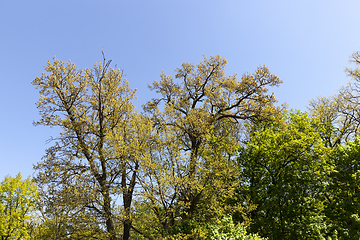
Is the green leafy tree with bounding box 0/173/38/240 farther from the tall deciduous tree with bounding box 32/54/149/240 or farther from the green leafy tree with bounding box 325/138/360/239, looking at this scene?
the green leafy tree with bounding box 325/138/360/239

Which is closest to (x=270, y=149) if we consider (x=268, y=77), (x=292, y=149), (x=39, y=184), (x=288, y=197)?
(x=292, y=149)

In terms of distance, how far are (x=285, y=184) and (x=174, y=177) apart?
25.7ft

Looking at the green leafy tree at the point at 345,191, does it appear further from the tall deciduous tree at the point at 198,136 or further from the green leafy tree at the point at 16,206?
the green leafy tree at the point at 16,206

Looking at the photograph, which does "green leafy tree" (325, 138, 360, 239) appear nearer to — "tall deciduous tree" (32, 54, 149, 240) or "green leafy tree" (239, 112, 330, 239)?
"green leafy tree" (239, 112, 330, 239)

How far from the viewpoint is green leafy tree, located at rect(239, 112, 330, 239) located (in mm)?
15547

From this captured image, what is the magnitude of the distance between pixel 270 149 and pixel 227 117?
4.03 m

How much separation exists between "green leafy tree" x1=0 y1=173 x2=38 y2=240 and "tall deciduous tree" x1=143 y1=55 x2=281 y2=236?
7535mm

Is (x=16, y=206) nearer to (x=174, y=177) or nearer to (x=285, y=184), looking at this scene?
(x=174, y=177)

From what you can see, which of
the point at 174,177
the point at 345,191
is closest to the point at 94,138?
the point at 174,177

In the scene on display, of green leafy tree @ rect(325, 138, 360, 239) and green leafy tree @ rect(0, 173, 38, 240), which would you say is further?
green leafy tree @ rect(325, 138, 360, 239)

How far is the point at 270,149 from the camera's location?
58.7 feet

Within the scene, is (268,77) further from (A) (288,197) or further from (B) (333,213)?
(B) (333,213)

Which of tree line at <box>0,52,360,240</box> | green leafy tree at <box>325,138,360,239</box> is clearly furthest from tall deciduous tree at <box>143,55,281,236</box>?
green leafy tree at <box>325,138,360,239</box>

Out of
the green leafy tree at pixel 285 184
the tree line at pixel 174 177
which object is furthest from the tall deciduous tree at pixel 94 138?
the green leafy tree at pixel 285 184
